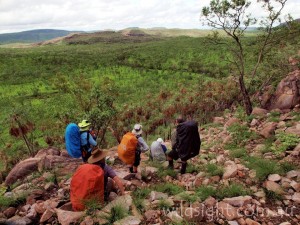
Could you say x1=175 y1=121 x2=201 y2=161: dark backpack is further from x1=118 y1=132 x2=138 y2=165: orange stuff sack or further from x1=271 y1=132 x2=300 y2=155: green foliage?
x1=271 y1=132 x2=300 y2=155: green foliage

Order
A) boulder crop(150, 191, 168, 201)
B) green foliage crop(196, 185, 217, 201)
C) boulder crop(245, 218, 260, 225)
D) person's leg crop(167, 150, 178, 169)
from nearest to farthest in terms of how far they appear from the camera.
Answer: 1. boulder crop(245, 218, 260, 225)
2. green foliage crop(196, 185, 217, 201)
3. boulder crop(150, 191, 168, 201)
4. person's leg crop(167, 150, 178, 169)

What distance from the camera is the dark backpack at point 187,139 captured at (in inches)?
316

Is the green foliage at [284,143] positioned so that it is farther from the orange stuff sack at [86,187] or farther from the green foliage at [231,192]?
the orange stuff sack at [86,187]

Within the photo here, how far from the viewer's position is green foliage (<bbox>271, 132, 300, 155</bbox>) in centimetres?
859

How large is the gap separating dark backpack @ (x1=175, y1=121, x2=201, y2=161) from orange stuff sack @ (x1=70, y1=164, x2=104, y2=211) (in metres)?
2.84

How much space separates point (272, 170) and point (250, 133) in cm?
351

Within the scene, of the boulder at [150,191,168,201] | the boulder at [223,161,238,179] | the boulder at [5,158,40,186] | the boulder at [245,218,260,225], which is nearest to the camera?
the boulder at [245,218,260,225]

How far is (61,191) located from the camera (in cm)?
722

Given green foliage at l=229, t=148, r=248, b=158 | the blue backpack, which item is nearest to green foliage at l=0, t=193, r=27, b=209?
the blue backpack

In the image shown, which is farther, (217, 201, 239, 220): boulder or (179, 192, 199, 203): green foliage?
(179, 192, 199, 203): green foliage

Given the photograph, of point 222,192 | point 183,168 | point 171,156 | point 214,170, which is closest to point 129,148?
point 171,156

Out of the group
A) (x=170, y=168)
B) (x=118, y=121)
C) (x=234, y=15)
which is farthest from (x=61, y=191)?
(x=234, y=15)

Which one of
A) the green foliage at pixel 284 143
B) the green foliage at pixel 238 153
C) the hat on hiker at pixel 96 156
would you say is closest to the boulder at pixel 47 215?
the hat on hiker at pixel 96 156

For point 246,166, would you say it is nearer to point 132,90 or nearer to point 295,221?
point 295,221
